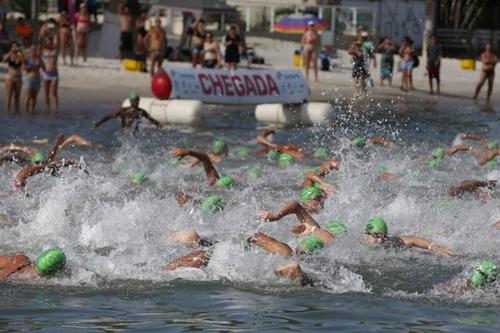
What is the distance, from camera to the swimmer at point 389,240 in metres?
10.6

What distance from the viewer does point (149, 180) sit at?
15250mm

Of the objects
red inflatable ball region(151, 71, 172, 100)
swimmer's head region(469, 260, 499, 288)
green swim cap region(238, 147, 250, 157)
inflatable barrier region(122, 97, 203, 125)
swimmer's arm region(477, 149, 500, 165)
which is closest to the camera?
swimmer's head region(469, 260, 499, 288)

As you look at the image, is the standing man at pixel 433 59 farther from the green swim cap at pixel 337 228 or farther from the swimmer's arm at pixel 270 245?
the swimmer's arm at pixel 270 245

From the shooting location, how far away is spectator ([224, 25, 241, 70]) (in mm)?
25828

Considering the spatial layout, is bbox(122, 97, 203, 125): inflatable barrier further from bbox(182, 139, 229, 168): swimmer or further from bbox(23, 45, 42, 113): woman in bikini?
bbox(182, 139, 229, 168): swimmer

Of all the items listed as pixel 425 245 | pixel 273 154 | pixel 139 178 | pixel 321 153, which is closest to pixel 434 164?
pixel 321 153

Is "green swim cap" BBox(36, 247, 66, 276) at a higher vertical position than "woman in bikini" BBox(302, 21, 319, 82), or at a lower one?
lower

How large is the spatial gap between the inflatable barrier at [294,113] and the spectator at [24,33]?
670 centimetres

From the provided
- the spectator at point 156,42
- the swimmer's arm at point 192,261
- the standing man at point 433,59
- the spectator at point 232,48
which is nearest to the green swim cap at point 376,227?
the swimmer's arm at point 192,261

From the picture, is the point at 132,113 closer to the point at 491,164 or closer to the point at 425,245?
the point at 491,164

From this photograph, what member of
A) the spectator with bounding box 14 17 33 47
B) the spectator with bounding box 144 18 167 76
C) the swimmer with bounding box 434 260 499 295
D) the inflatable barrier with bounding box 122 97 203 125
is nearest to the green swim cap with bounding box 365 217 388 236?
the swimmer with bounding box 434 260 499 295

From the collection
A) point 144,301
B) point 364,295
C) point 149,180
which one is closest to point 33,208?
point 149,180

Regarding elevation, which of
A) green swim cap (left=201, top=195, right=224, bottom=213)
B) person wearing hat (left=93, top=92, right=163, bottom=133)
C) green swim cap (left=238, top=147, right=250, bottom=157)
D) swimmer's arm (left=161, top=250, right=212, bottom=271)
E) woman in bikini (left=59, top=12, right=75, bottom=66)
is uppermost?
woman in bikini (left=59, top=12, right=75, bottom=66)

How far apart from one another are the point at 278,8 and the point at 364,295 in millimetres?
27020
